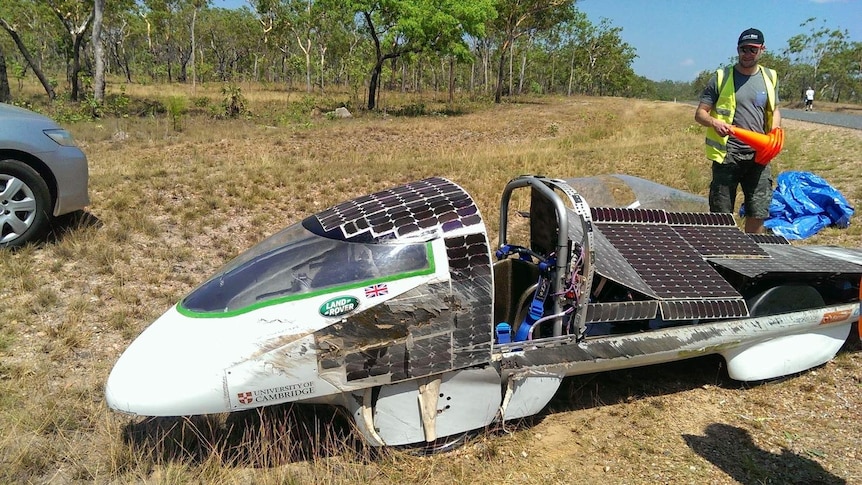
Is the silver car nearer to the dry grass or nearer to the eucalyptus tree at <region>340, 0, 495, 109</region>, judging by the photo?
the dry grass

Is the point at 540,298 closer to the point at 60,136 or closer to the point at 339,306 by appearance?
the point at 339,306

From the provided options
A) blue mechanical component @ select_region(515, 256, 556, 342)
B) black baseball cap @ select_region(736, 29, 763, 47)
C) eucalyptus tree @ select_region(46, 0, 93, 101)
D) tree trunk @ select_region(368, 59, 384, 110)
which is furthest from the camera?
tree trunk @ select_region(368, 59, 384, 110)

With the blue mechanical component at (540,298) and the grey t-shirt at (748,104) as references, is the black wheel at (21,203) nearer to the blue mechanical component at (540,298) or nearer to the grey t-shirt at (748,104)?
the blue mechanical component at (540,298)

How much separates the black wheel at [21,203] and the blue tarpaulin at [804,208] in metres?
8.83

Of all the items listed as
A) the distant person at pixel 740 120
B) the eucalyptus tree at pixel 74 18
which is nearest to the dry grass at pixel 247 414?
the distant person at pixel 740 120

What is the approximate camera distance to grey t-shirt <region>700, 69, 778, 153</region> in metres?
5.14

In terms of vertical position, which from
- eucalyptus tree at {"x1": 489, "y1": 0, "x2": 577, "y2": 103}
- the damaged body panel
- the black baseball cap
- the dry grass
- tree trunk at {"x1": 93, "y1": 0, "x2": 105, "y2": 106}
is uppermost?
eucalyptus tree at {"x1": 489, "y1": 0, "x2": 577, "y2": 103}

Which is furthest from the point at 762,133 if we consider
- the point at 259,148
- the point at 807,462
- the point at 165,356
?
the point at 259,148

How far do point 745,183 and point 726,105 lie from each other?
84 cm

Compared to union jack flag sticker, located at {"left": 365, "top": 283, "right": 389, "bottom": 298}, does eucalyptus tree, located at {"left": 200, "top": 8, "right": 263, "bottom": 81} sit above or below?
above

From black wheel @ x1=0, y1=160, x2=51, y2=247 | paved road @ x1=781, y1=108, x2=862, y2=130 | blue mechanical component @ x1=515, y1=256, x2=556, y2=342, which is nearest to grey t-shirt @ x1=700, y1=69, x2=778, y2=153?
blue mechanical component @ x1=515, y1=256, x2=556, y2=342

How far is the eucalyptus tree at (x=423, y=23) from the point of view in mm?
23891

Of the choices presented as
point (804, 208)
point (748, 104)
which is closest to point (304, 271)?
point (748, 104)

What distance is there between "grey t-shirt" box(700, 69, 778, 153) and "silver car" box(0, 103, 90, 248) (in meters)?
6.80
